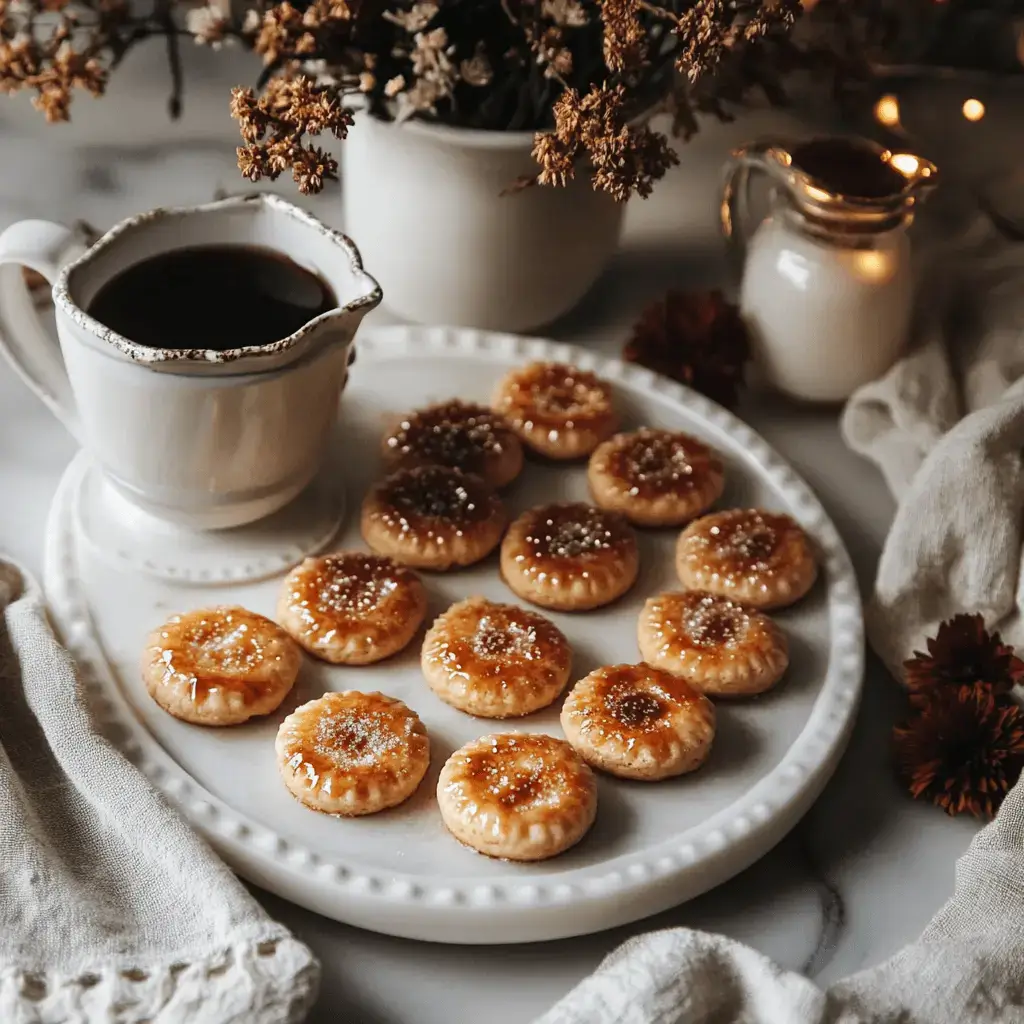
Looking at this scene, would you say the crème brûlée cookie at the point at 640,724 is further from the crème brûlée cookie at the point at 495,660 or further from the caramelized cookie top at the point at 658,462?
the caramelized cookie top at the point at 658,462

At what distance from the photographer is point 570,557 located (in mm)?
1266

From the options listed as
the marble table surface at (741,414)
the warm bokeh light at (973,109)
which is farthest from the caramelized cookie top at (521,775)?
the warm bokeh light at (973,109)

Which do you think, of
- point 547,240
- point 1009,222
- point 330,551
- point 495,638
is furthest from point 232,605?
point 1009,222

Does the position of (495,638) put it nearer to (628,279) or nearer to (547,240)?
(547,240)

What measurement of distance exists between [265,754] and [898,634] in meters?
0.59

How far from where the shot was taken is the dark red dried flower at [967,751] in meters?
1.15

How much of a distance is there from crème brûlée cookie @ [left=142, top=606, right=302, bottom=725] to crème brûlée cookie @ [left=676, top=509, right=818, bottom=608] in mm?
383

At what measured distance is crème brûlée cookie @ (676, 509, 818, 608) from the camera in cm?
126

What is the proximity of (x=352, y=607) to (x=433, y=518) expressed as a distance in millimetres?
140

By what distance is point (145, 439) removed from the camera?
1161 millimetres

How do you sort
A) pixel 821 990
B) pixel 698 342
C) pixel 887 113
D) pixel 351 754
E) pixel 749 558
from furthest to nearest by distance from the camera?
pixel 887 113
pixel 698 342
pixel 749 558
pixel 351 754
pixel 821 990

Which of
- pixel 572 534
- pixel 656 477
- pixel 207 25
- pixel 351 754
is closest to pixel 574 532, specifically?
pixel 572 534

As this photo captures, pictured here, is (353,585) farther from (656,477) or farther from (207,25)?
(207,25)

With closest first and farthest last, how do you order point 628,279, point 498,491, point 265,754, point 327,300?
point 265,754 < point 327,300 < point 498,491 < point 628,279
